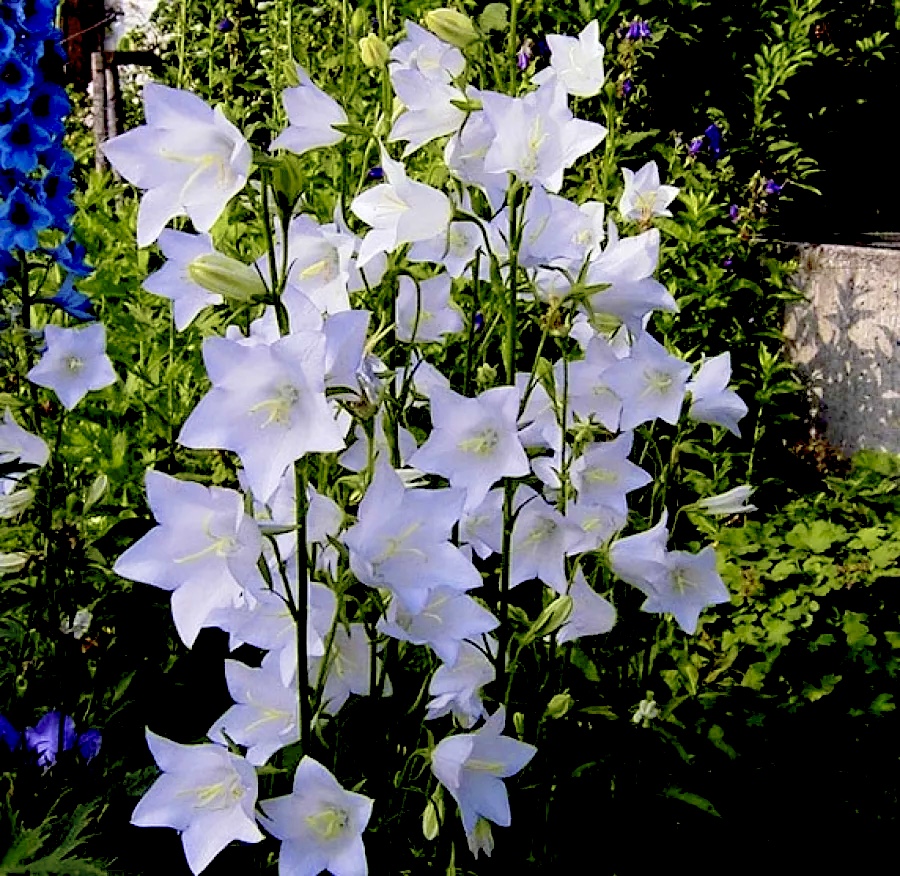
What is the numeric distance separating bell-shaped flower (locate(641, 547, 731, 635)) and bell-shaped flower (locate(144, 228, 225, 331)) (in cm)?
62

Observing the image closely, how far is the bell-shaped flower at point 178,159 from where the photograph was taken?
1030mm

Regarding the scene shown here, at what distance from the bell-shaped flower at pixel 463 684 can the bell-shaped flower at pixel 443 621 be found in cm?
12

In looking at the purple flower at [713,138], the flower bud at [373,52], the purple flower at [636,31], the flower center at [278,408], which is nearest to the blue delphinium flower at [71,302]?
the flower bud at [373,52]

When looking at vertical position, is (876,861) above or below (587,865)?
Answer: below

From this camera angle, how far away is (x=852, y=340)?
342 centimetres

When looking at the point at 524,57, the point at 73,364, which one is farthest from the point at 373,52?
the point at 524,57

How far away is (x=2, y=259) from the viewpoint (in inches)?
65.3

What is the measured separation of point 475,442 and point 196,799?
42cm

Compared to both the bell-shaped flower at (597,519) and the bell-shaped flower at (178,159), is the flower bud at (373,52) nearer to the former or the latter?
the bell-shaped flower at (178,159)

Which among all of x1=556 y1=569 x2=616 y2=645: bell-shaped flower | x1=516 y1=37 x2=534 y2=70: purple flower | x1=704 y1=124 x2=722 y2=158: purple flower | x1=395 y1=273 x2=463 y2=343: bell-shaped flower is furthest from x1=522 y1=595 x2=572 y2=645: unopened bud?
x1=704 y1=124 x2=722 y2=158: purple flower

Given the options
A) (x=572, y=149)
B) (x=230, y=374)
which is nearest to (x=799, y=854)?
(x=572, y=149)

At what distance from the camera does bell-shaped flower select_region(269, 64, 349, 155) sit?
3.90ft

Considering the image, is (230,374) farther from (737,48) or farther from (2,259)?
(737,48)

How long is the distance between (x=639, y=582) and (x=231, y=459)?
0.91 metres
